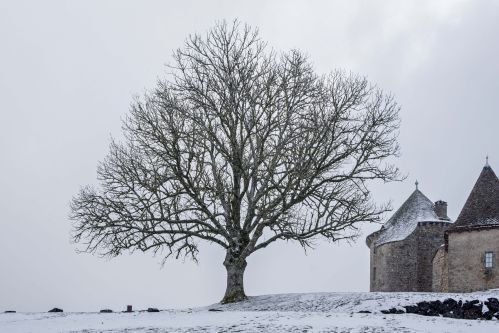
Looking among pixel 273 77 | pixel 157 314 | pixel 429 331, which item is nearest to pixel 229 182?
pixel 273 77

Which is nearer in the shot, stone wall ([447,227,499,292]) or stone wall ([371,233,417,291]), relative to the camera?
stone wall ([447,227,499,292])

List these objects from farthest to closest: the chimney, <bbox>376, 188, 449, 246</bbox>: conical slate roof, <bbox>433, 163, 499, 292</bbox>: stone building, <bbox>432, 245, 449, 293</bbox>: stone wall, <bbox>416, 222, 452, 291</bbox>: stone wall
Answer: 1. the chimney
2. <bbox>376, 188, 449, 246</bbox>: conical slate roof
3. <bbox>416, 222, 452, 291</bbox>: stone wall
4. <bbox>432, 245, 449, 293</bbox>: stone wall
5. <bbox>433, 163, 499, 292</bbox>: stone building

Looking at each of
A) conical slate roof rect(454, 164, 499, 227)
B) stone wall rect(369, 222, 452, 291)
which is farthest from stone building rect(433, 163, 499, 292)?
stone wall rect(369, 222, 452, 291)

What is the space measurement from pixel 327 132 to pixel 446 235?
17.2 meters

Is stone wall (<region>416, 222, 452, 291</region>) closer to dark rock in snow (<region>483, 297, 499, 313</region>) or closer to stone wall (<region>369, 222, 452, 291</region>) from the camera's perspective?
stone wall (<region>369, 222, 452, 291</region>)

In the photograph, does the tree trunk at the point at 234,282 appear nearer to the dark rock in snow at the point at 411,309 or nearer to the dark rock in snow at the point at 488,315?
the dark rock in snow at the point at 411,309

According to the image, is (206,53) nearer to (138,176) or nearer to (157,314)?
(138,176)

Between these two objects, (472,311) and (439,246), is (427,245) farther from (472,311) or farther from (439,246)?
(472,311)

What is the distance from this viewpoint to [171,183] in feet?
98.8

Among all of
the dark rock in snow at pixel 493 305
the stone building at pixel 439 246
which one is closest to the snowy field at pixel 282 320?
the dark rock in snow at pixel 493 305

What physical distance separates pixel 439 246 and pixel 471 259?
8.17 metres

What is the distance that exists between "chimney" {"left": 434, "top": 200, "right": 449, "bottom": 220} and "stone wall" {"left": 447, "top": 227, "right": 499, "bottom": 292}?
8538 mm

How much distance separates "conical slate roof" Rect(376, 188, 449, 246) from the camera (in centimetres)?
4962

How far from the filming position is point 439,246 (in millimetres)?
48688
